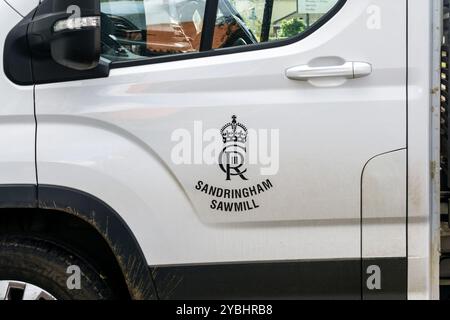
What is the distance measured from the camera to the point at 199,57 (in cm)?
248

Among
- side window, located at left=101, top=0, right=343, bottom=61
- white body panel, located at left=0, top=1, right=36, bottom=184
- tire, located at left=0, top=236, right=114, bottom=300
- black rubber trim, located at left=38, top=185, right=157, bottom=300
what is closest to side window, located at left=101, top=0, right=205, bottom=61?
side window, located at left=101, top=0, right=343, bottom=61

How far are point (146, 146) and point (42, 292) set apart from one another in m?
0.75

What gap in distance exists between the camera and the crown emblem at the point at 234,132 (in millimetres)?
2424

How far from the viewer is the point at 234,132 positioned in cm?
243

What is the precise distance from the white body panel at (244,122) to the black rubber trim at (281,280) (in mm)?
61

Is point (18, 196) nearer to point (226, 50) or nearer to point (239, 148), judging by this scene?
point (239, 148)

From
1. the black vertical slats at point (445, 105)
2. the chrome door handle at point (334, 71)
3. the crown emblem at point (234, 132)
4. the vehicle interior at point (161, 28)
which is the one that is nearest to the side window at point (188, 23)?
the vehicle interior at point (161, 28)

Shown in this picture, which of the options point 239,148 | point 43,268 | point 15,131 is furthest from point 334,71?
point 43,268

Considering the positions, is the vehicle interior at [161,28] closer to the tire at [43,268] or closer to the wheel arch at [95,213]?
the wheel arch at [95,213]

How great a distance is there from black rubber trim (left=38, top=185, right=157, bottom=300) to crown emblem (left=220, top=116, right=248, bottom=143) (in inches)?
21.2

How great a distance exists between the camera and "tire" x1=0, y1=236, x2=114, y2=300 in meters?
2.51

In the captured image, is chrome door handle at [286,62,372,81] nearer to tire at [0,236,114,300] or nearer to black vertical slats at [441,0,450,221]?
black vertical slats at [441,0,450,221]

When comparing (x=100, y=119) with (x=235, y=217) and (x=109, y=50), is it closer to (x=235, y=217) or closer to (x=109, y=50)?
(x=109, y=50)
